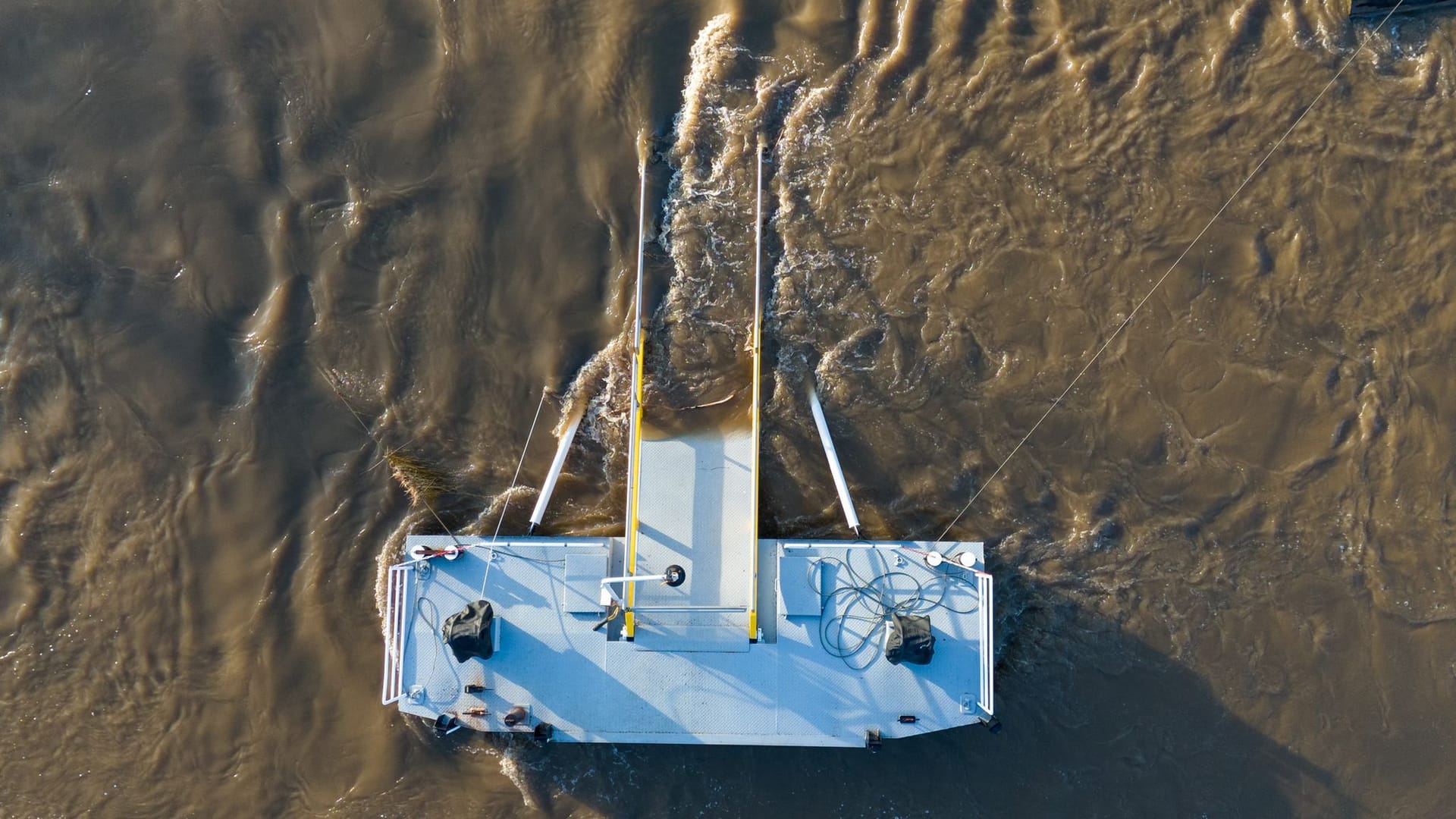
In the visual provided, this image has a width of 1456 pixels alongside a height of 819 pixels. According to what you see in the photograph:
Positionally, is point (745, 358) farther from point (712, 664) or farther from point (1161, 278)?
point (1161, 278)

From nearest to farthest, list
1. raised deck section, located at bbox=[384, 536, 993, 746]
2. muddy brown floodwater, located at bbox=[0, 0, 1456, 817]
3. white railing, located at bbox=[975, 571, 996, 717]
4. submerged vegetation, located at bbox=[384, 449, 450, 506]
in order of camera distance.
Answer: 1. white railing, located at bbox=[975, 571, 996, 717]
2. raised deck section, located at bbox=[384, 536, 993, 746]
3. muddy brown floodwater, located at bbox=[0, 0, 1456, 817]
4. submerged vegetation, located at bbox=[384, 449, 450, 506]

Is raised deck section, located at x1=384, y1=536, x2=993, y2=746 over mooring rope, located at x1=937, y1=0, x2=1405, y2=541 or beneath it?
beneath

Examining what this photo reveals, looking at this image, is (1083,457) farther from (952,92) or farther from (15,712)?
(15,712)

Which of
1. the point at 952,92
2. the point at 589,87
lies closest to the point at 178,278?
the point at 589,87

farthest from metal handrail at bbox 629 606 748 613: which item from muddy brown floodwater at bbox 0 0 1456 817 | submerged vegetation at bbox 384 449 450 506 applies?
submerged vegetation at bbox 384 449 450 506

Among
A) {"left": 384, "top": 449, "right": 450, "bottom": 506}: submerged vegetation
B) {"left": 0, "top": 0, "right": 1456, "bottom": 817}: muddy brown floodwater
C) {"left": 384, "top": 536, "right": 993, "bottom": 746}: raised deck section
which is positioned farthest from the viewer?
{"left": 384, "top": 449, "right": 450, "bottom": 506}: submerged vegetation

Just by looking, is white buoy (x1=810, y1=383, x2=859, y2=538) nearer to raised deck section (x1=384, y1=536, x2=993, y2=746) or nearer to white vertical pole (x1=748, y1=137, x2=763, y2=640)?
raised deck section (x1=384, y1=536, x2=993, y2=746)

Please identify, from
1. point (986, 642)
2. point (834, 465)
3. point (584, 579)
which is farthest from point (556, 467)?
point (986, 642)
